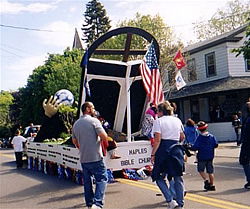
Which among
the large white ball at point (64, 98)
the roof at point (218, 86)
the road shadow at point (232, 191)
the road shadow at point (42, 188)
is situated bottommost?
the road shadow at point (42, 188)

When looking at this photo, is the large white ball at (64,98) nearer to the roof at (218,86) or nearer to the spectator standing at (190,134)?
the spectator standing at (190,134)

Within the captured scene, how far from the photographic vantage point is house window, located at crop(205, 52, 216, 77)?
2853 cm

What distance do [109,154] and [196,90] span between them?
18883mm

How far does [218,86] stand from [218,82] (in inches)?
44.5

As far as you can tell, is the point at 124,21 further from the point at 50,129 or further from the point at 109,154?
the point at 109,154

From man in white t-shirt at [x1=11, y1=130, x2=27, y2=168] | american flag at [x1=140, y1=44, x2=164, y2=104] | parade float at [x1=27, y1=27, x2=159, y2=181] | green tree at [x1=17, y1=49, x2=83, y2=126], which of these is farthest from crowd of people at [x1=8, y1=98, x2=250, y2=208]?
green tree at [x1=17, y1=49, x2=83, y2=126]

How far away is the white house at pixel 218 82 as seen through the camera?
2631cm

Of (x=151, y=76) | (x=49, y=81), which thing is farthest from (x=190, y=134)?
(x=49, y=81)

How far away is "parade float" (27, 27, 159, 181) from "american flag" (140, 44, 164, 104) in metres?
0.64

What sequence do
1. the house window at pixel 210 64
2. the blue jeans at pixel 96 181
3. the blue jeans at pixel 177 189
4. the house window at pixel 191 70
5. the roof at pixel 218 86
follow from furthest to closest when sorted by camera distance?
the house window at pixel 191 70 < the house window at pixel 210 64 < the roof at pixel 218 86 < the blue jeans at pixel 96 181 < the blue jeans at pixel 177 189

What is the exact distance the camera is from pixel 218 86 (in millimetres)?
26250

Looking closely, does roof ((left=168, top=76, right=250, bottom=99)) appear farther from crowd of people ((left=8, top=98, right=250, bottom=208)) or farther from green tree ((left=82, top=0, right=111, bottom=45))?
green tree ((left=82, top=0, right=111, bottom=45))

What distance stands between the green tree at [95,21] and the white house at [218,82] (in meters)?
36.1

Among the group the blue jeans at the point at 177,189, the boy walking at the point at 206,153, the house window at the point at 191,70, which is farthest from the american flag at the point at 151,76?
the house window at the point at 191,70
